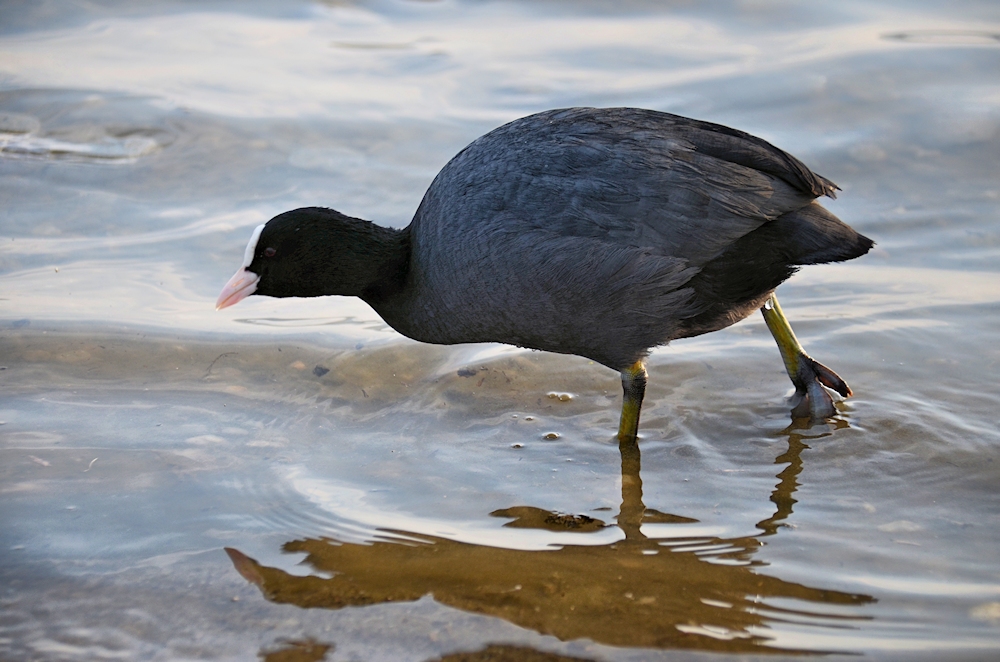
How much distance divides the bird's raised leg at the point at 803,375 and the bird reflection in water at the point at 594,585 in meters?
0.77

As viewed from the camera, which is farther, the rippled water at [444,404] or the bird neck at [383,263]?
the bird neck at [383,263]

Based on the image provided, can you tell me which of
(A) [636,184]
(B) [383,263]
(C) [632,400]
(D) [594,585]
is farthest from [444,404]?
(D) [594,585]

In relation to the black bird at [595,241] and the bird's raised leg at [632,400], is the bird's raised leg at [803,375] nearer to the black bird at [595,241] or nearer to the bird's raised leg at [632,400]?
the black bird at [595,241]

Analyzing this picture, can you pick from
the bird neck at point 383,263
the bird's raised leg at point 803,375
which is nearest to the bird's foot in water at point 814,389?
the bird's raised leg at point 803,375

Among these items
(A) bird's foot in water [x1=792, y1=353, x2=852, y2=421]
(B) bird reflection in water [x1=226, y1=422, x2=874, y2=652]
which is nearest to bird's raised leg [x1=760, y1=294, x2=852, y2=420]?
(A) bird's foot in water [x1=792, y1=353, x2=852, y2=421]

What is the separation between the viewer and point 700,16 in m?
7.96

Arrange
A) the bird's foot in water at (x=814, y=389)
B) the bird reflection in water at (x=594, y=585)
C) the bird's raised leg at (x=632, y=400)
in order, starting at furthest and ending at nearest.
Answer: the bird's foot in water at (x=814, y=389) → the bird's raised leg at (x=632, y=400) → the bird reflection in water at (x=594, y=585)

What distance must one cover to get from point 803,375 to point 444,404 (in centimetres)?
141

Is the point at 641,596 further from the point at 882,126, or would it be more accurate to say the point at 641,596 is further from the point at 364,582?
the point at 882,126

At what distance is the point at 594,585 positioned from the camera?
9.44 ft

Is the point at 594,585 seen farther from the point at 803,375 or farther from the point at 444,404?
the point at 803,375

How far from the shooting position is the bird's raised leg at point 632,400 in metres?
3.76

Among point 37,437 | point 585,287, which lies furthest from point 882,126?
point 37,437

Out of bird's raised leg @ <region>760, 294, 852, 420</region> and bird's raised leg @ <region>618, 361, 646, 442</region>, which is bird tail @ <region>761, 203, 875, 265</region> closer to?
bird's raised leg @ <region>760, 294, 852, 420</region>
